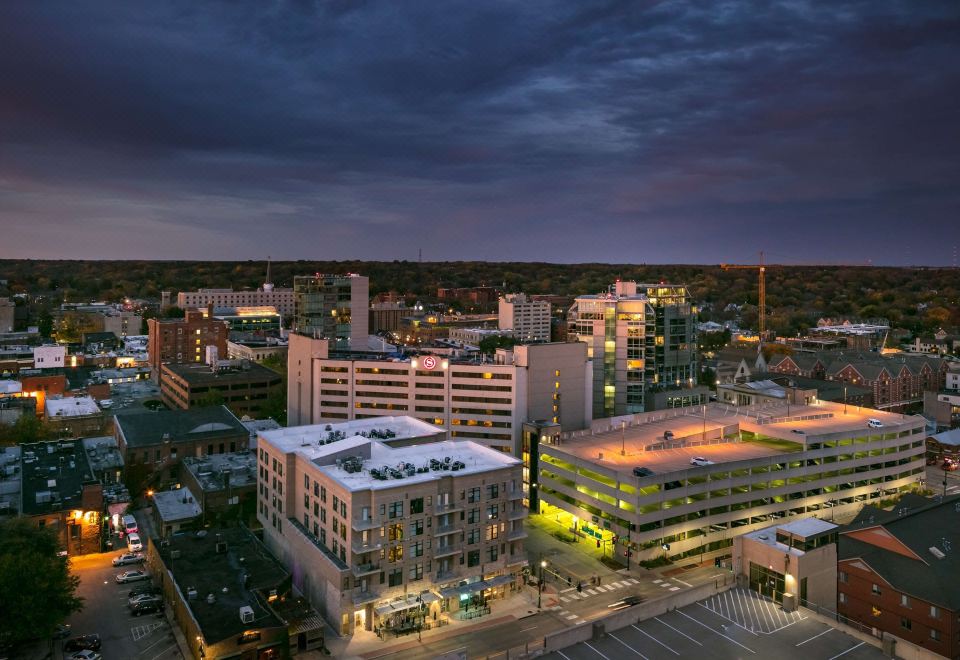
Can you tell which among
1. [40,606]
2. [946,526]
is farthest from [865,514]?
[40,606]

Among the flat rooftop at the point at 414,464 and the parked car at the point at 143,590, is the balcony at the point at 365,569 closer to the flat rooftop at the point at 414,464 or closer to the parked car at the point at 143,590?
the flat rooftop at the point at 414,464

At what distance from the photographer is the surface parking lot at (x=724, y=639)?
3372cm

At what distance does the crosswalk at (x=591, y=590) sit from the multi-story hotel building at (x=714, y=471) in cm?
376

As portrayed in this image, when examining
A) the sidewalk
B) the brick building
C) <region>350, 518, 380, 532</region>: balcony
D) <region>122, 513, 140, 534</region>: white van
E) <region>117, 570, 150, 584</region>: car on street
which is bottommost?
the sidewalk

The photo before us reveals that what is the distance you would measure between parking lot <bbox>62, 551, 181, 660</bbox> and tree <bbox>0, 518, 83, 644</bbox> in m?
2.93

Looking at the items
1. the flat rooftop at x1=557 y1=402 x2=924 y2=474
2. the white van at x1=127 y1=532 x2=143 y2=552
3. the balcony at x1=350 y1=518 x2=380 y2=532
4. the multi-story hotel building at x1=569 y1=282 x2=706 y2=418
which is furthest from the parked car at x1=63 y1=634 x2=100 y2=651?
the multi-story hotel building at x1=569 y1=282 x2=706 y2=418

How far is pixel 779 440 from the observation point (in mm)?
75188

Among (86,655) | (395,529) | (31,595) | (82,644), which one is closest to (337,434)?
(395,529)

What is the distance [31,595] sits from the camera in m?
43.1

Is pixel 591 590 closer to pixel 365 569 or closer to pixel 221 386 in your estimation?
pixel 365 569

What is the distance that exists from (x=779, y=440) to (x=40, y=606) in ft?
222

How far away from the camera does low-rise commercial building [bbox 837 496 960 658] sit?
1713 inches

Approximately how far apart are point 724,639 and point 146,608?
40.4m

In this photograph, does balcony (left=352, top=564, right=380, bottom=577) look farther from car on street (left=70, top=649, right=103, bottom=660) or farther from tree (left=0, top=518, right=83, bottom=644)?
tree (left=0, top=518, right=83, bottom=644)
